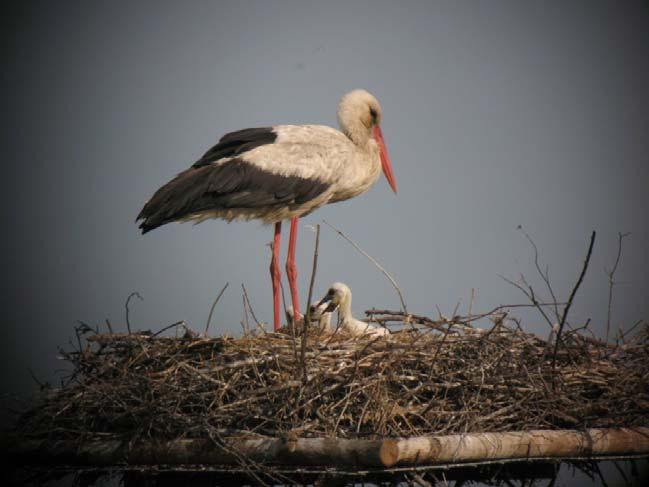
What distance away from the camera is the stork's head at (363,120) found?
6824mm

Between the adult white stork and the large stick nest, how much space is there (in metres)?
1.56

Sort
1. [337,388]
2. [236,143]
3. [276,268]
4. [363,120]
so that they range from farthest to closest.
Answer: [363,120] < [276,268] < [236,143] < [337,388]

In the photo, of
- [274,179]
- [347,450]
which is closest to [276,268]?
[274,179]

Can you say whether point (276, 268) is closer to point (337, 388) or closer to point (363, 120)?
point (363, 120)

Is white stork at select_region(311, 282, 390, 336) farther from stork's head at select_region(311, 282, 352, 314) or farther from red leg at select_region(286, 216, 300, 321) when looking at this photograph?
red leg at select_region(286, 216, 300, 321)

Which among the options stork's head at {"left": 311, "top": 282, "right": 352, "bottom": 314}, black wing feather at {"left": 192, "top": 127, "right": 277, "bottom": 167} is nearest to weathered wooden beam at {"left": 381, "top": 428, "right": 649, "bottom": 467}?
stork's head at {"left": 311, "top": 282, "right": 352, "bottom": 314}

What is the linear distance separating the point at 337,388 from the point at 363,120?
3.43 meters

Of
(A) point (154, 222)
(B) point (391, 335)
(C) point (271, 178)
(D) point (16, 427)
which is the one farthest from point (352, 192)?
(D) point (16, 427)

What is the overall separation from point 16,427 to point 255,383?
4.51ft

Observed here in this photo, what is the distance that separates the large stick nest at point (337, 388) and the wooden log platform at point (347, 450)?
64 mm

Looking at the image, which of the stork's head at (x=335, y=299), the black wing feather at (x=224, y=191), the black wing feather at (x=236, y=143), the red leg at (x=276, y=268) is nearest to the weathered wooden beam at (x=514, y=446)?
the stork's head at (x=335, y=299)

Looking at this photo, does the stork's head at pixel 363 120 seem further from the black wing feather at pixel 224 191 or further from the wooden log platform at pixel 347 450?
the wooden log platform at pixel 347 450

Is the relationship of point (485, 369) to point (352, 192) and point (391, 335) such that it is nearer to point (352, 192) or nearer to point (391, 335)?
point (391, 335)

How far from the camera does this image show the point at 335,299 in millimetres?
5914
